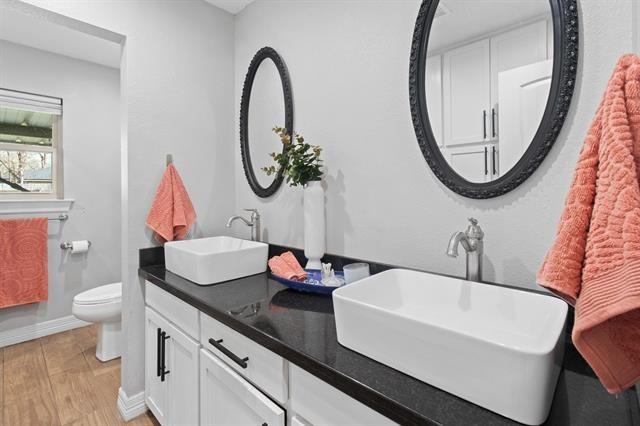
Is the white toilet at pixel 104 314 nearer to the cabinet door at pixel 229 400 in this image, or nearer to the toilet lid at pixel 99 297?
the toilet lid at pixel 99 297

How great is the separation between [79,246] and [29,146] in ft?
3.16

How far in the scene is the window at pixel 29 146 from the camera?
2691 mm

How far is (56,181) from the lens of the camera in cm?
290

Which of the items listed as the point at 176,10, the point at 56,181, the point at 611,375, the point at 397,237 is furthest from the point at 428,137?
the point at 56,181

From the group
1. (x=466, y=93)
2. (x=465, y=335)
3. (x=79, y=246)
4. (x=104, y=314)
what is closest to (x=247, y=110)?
(x=466, y=93)

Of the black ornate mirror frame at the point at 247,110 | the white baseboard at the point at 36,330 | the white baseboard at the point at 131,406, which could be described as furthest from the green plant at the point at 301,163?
the white baseboard at the point at 36,330

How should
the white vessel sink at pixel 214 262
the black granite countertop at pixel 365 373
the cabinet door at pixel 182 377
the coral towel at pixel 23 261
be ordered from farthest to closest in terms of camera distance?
the coral towel at pixel 23 261 → the white vessel sink at pixel 214 262 → the cabinet door at pixel 182 377 → the black granite countertop at pixel 365 373

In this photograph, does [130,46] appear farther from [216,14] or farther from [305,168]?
[305,168]

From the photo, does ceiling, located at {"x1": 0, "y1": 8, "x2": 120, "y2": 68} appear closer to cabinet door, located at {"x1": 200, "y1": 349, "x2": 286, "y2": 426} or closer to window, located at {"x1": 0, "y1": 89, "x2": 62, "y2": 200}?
window, located at {"x1": 0, "y1": 89, "x2": 62, "y2": 200}

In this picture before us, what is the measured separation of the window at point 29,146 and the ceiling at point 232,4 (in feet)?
5.96

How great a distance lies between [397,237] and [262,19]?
1.51 m

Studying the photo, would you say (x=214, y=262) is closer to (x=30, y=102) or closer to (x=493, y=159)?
(x=493, y=159)

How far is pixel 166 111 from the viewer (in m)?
1.86

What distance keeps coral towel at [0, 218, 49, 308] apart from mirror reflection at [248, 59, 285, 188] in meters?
2.01
